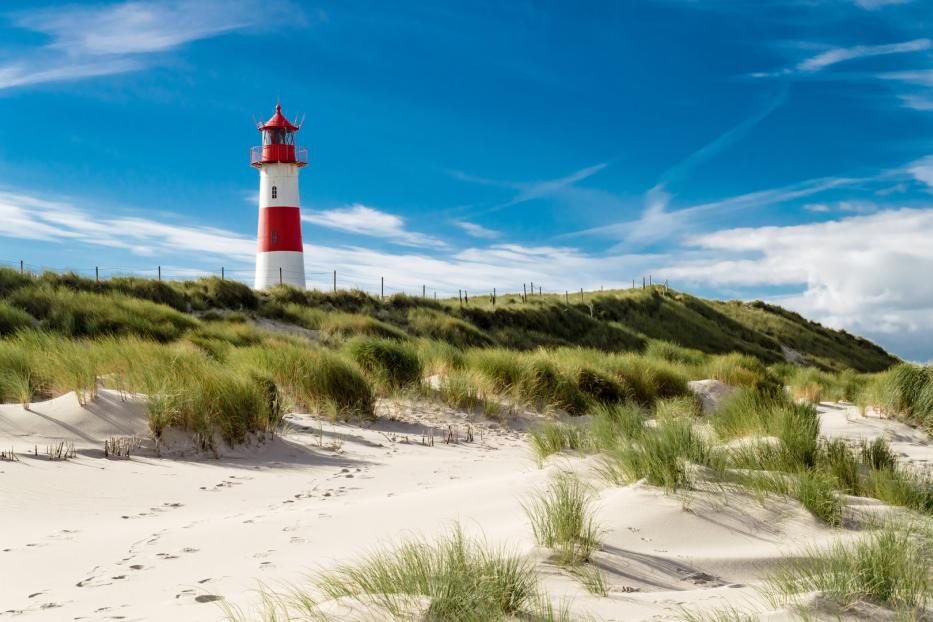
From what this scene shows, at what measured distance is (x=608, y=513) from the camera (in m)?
4.47

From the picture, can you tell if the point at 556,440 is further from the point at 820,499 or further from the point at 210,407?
the point at 210,407

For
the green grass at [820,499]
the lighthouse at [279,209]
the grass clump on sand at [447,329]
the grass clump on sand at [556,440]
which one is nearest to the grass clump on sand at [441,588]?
the green grass at [820,499]

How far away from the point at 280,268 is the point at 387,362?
20571mm

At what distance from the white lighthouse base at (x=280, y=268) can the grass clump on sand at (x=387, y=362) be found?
65.2ft

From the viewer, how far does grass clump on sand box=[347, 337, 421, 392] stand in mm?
11498

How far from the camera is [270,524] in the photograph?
4.69 metres

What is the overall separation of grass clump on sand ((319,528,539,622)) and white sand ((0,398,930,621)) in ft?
1.09

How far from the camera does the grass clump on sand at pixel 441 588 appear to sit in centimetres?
262

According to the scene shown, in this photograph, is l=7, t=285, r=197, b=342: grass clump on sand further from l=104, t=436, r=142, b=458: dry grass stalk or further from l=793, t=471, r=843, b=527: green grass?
l=793, t=471, r=843, b=527: green grass

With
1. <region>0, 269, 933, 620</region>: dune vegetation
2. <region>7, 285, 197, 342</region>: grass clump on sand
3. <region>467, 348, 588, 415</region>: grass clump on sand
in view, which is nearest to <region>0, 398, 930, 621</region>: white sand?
<region>0, 269, 933, 620</region>: dune vegetation

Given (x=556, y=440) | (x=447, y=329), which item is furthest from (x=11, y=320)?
(x=447, y=329)

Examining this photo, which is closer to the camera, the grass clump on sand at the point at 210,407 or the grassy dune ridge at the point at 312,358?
the grass clump on sand at the point at 210,407

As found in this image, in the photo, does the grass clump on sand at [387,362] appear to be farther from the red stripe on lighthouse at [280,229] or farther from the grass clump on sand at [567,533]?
the red stripe on lighthouse at [280,229]

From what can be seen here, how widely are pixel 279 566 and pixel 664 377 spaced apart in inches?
455
